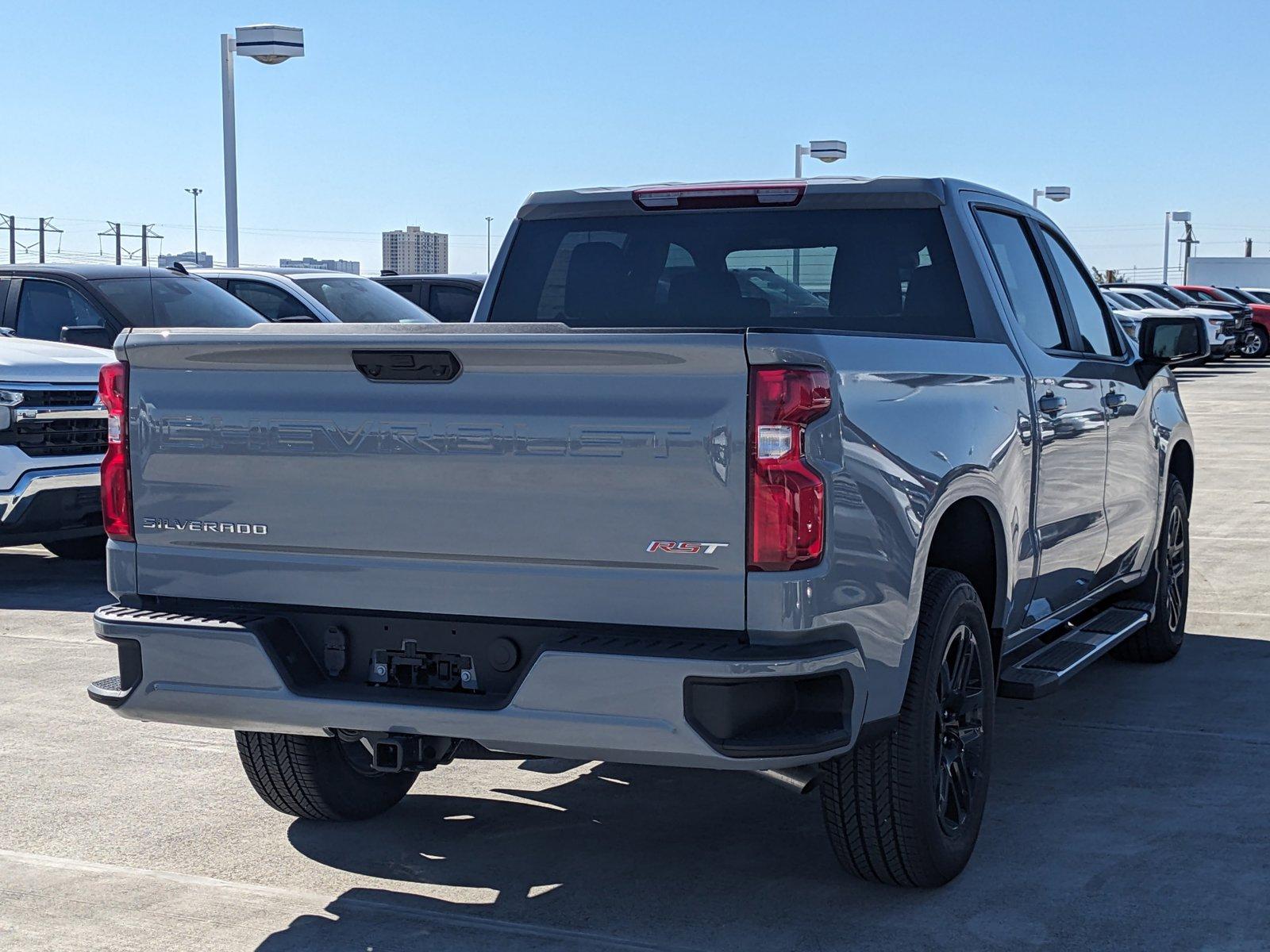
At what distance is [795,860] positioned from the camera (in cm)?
490

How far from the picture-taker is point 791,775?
4.16 meters

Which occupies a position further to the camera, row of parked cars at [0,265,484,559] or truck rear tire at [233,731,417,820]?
row of parked cars at [0,265,484,559]

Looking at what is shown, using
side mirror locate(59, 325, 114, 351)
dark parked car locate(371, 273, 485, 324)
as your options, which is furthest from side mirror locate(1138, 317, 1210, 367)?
dark parked car locate(371, 273, 485, 324)

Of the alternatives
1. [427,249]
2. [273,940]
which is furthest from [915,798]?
[427,249]

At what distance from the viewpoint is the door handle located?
215 inches

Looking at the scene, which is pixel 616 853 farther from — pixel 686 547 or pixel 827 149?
pixel 827 149

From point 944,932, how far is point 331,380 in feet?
6.87

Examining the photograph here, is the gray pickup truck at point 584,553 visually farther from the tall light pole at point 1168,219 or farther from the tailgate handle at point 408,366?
the tall light pole at point 1168,219

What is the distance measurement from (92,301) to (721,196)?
6537mm

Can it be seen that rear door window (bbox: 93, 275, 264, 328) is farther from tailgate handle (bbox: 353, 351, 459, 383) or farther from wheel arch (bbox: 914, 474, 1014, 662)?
tailgate handle (bbox: 353, 351, 459, 383)

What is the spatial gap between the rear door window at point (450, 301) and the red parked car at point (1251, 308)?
90.7 feet

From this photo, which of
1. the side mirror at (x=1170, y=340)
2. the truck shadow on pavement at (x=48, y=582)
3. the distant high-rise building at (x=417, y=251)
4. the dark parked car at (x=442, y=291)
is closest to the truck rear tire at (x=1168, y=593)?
the side mirror at (x=1170, y=340)

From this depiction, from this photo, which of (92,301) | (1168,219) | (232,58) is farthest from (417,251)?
(92,301)

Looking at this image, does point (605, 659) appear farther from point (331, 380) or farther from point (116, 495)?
point (116, 495)
